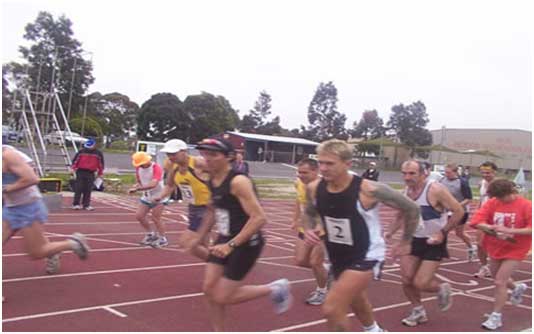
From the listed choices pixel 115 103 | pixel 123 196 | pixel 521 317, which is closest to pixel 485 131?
pixel 115 103

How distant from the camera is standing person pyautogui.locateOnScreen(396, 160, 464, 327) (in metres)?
5.58

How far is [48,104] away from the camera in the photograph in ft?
61.6

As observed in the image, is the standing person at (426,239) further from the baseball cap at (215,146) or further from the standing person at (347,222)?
the baseball cap at (215,146)

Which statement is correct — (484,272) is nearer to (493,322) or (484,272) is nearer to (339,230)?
(493,322)

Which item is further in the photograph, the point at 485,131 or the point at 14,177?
the point at 485,131

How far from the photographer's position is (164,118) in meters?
63.2

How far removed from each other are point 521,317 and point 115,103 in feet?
254

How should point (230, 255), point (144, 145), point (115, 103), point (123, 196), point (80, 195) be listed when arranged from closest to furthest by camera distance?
1. point (230, 255)
2. point (80, 195)
3. point (123, 196)
4. point (144, 145)
5. point (115, 103)

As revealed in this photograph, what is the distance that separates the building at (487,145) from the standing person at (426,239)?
156 ft

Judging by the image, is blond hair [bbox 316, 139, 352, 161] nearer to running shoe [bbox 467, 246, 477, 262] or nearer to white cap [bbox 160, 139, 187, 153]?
white cap [bbox 160, 139, 187, 153]

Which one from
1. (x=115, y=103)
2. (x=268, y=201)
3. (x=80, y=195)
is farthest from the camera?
(x=115, y=103)

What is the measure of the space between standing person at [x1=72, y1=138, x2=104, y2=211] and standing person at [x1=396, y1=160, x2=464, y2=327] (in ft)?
31.8

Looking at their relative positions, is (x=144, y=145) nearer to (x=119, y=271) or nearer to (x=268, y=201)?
(x=268, y=201)

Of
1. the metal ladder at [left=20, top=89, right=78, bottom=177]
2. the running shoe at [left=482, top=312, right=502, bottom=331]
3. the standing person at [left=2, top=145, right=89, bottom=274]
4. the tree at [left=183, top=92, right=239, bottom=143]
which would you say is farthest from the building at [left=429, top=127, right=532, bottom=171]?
the standing person at [left=2, top=145, right=89, bottom=274]
